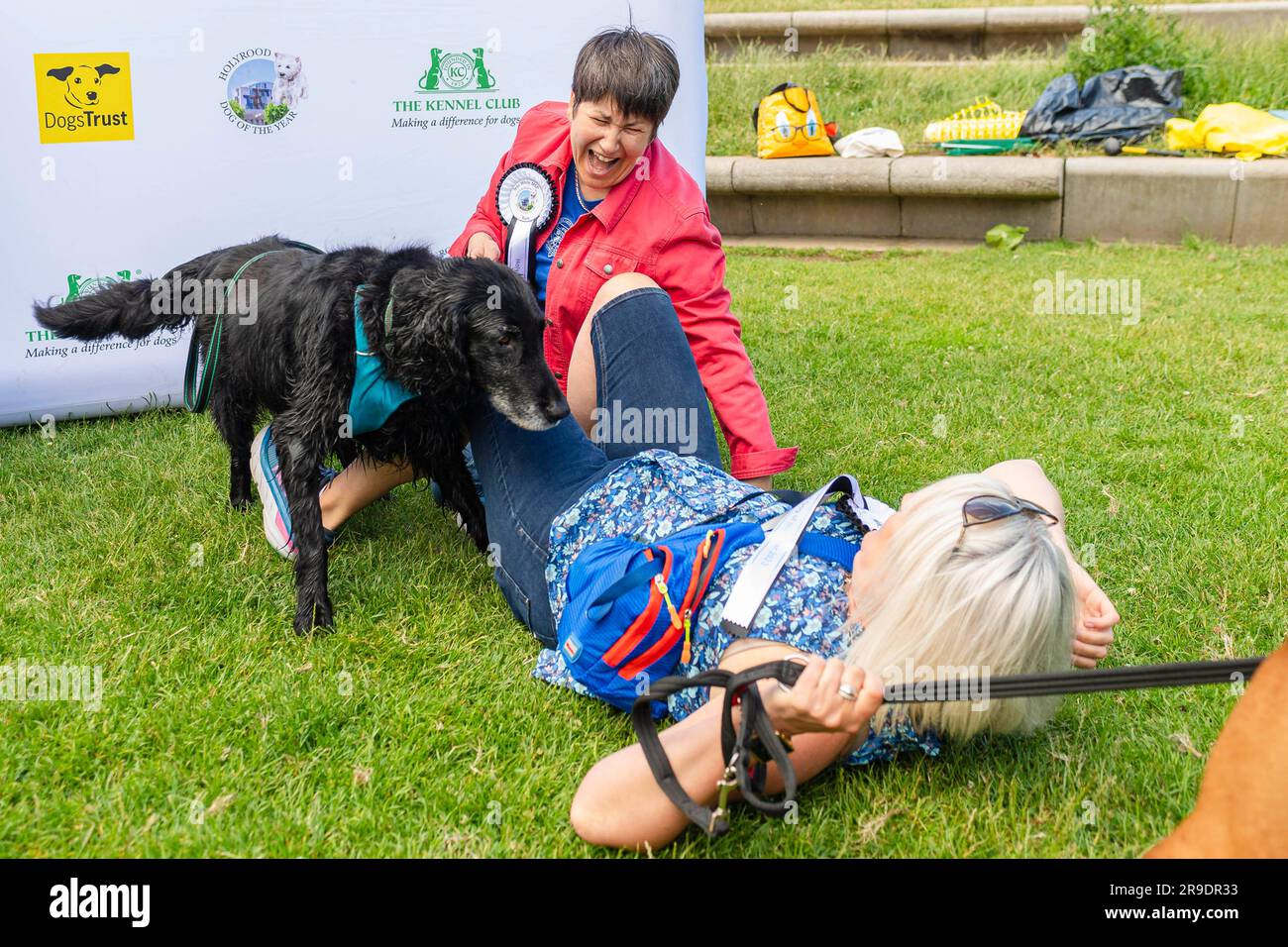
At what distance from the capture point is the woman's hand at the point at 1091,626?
2.17 metres

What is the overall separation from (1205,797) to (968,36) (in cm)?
1005

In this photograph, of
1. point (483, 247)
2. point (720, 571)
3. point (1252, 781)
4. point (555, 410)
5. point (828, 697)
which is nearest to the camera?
point (1252, 781)

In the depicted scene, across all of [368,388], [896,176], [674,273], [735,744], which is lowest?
[735,744]

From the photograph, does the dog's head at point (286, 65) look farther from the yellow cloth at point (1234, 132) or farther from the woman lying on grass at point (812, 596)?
the yellow cloth at point (1234, 132)

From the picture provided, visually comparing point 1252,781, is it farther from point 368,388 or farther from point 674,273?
point 674,273

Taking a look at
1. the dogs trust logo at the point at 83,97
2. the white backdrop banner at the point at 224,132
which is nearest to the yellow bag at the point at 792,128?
the white backdrop banner at the point at 224,132

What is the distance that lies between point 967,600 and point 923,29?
30.9 ft

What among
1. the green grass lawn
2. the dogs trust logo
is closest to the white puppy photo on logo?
the dogs trust logo

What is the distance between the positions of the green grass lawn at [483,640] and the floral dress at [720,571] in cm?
20

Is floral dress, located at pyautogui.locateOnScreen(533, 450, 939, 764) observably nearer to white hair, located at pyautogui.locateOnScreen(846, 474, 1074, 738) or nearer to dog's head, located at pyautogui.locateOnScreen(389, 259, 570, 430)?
white hair, located at pyautogui.locateOnScreen(846, 474, 1074, 738)

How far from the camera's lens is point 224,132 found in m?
4.14

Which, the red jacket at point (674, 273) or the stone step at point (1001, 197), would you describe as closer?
the red jacket at point (674, 273)

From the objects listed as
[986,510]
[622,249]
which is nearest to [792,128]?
[622,249]

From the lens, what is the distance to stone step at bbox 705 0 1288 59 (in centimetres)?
962
